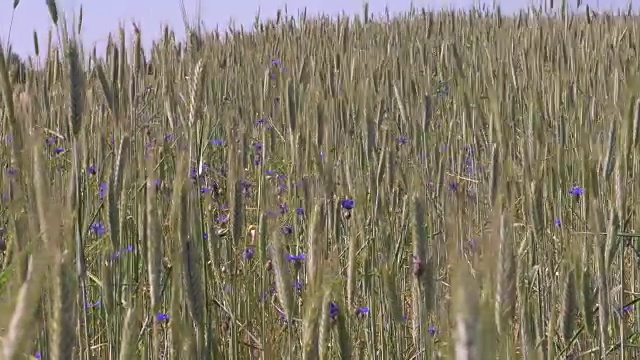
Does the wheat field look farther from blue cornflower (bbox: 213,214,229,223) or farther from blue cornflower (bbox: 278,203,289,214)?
blue cornflower (bbox: 213,214,229,223)

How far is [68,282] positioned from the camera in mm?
480

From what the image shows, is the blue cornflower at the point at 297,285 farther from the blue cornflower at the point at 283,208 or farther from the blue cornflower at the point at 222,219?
the blue cornflower at the point at 283,208

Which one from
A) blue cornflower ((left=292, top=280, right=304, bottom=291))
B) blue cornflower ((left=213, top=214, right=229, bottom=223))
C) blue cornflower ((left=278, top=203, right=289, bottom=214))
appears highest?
blue cornflower ((left=278, top=203, right=289, bottom=214))

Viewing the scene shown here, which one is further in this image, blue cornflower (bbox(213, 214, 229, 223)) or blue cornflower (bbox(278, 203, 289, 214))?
blue cornflower (bbox(278, 203, 289, 214))

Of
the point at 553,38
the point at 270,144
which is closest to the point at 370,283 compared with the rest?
the point at 270,144

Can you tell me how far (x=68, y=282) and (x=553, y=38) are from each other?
390 cm

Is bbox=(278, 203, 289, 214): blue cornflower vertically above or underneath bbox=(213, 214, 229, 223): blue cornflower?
above

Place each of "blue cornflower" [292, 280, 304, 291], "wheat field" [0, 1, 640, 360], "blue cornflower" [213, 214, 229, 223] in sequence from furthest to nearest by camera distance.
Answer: "blue cornflower" [213, 214, 229, 223] → "blue cornflower" [292, 280, 304, 291] → "wheat field" [0, 1, 640, 360]

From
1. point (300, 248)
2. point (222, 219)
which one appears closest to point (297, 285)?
point (300, 248)

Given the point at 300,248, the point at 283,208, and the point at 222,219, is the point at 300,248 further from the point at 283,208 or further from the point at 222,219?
the point at 283,208

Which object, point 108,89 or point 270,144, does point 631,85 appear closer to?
point 108,89

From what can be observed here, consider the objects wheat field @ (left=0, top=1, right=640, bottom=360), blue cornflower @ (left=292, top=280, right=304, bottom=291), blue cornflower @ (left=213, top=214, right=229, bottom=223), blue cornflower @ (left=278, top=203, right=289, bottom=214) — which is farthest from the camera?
blue cornflower @ (left=278, top=203, right=289, bottom=214)

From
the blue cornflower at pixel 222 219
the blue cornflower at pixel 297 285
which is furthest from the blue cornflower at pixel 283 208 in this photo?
the blue cornflower at pixel 297 285

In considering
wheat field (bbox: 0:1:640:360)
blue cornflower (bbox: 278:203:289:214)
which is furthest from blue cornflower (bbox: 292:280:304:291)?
blue cornflower (bbox: 278:203:289:214)
